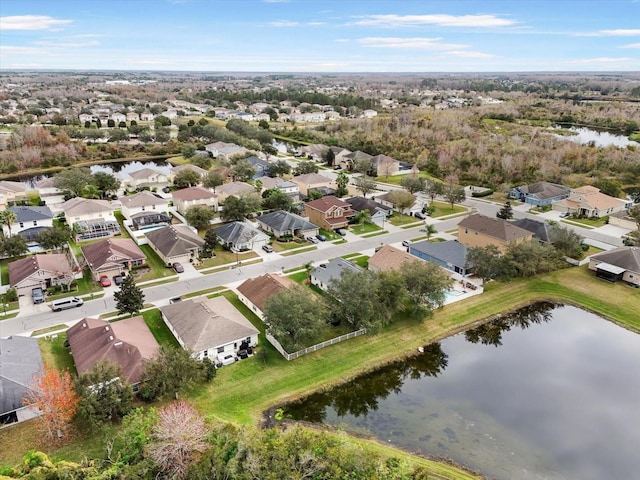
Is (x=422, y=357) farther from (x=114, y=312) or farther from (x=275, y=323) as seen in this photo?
(x=114, y=312)

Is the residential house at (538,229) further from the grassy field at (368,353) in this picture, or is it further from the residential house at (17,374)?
the residential house at (17,374)

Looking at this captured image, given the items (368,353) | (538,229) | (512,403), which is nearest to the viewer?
(512,403)

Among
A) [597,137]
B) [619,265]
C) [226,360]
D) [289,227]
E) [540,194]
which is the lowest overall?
[226,360]

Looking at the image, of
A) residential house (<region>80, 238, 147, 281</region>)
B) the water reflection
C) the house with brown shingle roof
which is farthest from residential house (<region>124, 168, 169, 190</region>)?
the water reflection

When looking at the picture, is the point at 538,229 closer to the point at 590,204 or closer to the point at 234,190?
the point at 590,204

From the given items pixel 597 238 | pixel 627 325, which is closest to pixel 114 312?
pixel 627 325

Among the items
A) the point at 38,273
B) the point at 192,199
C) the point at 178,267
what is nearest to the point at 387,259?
the point at 178,267

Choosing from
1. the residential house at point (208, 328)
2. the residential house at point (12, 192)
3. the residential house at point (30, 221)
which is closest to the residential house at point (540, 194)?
the residential house at point (208, 328)
